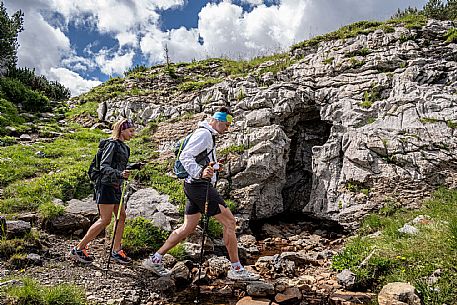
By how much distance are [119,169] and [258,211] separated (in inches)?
271

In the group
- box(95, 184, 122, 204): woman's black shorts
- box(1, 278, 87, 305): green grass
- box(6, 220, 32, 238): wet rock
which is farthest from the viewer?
box(6, 220, 32, 238): wet rock

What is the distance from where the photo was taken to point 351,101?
46.1ft

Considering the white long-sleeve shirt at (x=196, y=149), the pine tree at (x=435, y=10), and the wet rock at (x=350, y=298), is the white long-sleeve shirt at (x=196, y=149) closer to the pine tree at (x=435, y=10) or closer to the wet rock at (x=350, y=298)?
the wet rock at (x=350, y=298)

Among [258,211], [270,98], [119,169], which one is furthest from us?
[270,98]

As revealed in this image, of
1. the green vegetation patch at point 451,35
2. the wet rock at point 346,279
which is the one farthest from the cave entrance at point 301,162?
the green vegetation patch at point 451,35

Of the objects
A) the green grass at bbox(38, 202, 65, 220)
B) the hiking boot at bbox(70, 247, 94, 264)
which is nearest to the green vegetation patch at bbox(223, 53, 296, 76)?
the green grass at bbox(38, 202, 65, 220)

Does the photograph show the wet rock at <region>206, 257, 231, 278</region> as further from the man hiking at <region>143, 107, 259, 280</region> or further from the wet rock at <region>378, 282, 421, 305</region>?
the wet rock at <region>378, 282, 421, 305</region>

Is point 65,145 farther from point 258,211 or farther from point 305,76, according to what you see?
point 305,76

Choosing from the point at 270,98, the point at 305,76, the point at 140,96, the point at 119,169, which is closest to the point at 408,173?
the point at 270,98

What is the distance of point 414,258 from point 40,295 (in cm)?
686

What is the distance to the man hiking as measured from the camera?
5820 millimetres

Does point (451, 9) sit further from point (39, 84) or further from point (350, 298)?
point (39, 84)

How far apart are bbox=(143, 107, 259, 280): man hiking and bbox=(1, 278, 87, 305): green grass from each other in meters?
1.53

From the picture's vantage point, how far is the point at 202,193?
232 inches
